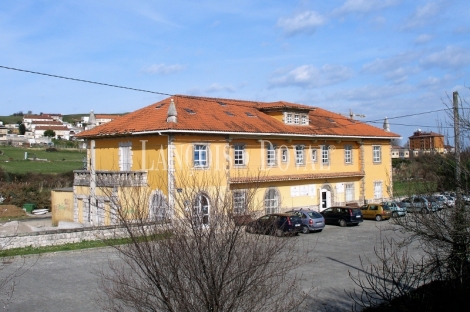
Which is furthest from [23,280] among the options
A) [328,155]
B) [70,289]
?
[328,155]

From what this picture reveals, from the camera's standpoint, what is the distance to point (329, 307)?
43.3 ft

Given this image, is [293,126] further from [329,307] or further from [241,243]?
[241,243]

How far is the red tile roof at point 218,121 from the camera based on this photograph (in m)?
27.7

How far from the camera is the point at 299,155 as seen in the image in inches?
1326

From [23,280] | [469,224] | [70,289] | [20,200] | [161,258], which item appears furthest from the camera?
[20,200]

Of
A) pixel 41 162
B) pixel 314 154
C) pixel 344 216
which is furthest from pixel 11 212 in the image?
pixel 344 216

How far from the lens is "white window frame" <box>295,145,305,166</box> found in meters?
33.4

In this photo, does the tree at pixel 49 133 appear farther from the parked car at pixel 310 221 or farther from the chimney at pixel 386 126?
the parked car at pixel 310 221

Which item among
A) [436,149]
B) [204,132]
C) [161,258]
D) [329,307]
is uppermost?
[204,132]

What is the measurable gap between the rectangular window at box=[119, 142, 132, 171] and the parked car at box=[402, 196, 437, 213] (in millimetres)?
19849

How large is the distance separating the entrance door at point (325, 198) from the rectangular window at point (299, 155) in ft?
10.9

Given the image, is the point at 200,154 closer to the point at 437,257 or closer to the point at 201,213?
the point at 437,257

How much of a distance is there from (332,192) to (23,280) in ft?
80.7

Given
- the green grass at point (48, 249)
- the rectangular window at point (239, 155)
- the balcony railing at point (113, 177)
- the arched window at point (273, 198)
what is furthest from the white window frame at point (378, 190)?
the green grass at point (48, 249)
